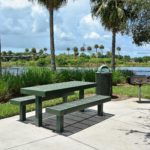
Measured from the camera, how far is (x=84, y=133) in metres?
6.49

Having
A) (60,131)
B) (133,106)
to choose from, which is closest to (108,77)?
(133,106)

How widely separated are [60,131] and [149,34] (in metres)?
3.28

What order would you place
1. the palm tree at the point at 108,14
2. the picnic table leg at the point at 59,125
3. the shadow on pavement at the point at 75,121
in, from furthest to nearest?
the palm tree at the point at 108,14 < the shadow on pavement at the point at 75,121 < the picnic table leg at the point at 59,125

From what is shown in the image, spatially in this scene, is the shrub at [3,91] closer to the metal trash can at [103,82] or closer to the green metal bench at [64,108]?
the metal trash can at [103,82]

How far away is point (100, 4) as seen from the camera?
67.9 ft

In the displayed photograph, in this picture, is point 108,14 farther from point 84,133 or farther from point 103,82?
point 84,133

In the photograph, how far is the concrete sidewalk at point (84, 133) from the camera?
5.66 meters

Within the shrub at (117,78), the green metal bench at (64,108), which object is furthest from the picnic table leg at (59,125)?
the shrub at (117,78)

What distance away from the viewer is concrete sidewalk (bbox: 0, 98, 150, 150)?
5664 mm

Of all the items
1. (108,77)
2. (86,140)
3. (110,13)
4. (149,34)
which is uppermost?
(110,13)

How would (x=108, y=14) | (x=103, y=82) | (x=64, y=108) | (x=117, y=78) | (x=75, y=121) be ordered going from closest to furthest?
1. (x=64, y=108)
2. (x=75, y=121)
3. (x=103, y=82)
4. (x=117, y=78)
5. (x=108, y=14)

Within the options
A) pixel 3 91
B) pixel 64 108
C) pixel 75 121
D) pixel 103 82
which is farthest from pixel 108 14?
pixel 64 108

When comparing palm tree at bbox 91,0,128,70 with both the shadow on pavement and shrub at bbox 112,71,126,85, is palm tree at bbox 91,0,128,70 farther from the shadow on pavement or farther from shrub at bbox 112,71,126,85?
the shadow on pavement

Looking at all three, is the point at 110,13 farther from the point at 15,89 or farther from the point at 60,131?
the point at 60,131
